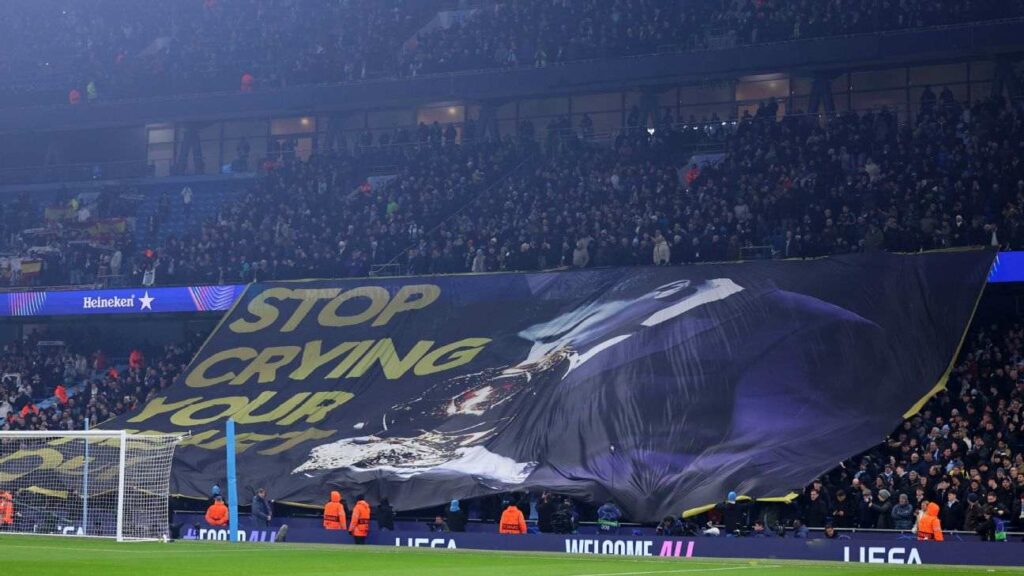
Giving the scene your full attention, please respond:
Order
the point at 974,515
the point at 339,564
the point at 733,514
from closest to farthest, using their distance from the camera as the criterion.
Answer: the point at 339,564 → the point at 974,515 → the point at 733,514

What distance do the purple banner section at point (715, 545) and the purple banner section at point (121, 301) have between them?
12826mm

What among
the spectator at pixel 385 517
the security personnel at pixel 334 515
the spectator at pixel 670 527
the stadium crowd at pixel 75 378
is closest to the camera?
the spectator at pixel 670 527

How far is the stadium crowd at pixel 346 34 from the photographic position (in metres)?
49.4

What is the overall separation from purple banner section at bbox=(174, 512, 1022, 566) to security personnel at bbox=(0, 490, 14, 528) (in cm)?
397

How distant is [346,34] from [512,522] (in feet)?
104

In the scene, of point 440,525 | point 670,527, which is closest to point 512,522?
point 440,525

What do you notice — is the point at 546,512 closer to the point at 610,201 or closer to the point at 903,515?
the point at 903,515

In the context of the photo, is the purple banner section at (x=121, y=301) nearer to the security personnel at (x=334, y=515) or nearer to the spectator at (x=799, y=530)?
the security personnel at (x=334, y=515)

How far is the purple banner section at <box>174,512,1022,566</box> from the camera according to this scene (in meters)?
25.3

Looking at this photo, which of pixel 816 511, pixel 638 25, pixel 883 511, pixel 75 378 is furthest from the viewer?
pixel 638 25

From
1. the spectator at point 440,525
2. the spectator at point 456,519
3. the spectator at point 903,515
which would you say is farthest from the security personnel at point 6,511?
the spectator at point 903,515

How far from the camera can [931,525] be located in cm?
2717

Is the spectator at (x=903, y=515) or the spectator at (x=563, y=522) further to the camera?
the spectator at (x=563, y=522)

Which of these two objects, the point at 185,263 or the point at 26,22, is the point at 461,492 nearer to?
the point at 185,263
